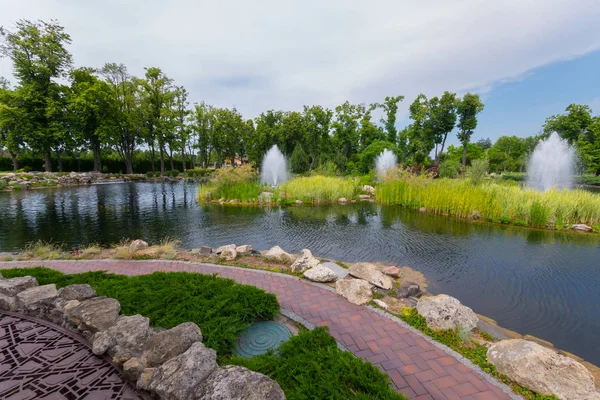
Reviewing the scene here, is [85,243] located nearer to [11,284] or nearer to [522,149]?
[11,284]

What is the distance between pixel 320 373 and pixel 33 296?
3.81 meters

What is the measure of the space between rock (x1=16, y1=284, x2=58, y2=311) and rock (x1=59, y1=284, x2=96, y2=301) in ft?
0.36

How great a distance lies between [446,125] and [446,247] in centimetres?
2694

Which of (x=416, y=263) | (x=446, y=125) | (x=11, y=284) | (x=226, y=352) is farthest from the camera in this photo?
(x=446, y=125)

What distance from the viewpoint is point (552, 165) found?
1598cm

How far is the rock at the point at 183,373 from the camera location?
1.86 m

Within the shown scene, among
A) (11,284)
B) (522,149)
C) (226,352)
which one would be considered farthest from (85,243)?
(522,149)

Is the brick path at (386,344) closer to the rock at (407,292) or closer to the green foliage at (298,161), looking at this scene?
the rock at (407,292)

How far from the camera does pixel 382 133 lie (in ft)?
113

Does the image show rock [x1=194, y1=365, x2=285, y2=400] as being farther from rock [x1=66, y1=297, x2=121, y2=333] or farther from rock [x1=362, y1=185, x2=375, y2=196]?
rock [x1=362, y1=185, x2=375, y2=196]

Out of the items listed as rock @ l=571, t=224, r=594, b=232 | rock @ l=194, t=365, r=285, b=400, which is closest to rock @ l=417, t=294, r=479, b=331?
rock @ l=194, t=365, r=285, b=400

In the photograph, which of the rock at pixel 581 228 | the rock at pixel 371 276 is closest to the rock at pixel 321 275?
the rock at pixel 371 276

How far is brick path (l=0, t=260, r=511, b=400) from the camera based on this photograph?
93.9 inches

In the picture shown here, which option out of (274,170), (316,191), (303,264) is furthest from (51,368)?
(274,170)
